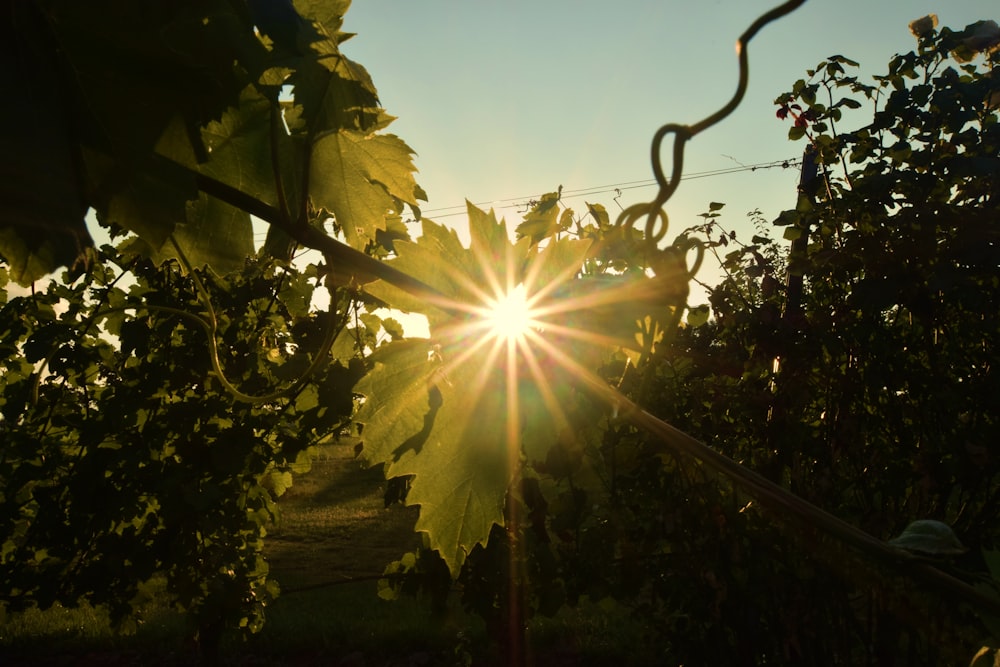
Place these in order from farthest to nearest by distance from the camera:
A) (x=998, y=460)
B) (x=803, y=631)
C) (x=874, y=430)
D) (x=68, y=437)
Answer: (x=68, y=437)
(x=874, y=430)
(x=803, y=631)
(x=998, y=460)

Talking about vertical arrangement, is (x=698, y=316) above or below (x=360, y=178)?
below

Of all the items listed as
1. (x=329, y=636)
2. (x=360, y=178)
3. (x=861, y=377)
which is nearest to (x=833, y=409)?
(x=861, y=377)

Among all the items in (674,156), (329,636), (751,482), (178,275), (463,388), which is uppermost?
(178,275)

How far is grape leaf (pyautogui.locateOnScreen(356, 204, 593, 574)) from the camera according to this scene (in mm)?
852

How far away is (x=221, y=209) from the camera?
105 centimetres

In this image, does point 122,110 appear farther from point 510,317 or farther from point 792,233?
point 792,233

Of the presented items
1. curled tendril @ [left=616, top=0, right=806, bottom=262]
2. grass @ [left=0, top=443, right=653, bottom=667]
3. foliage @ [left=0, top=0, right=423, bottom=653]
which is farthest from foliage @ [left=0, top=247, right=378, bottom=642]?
curled tendril @ [left=616, top=0, right=806, bottom=262]

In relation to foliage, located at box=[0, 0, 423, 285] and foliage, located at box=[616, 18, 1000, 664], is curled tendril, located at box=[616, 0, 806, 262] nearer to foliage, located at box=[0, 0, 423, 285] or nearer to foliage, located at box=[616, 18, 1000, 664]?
foliage, located at box=[0, 0, 423, 285]

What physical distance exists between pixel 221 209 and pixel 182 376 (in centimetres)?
377

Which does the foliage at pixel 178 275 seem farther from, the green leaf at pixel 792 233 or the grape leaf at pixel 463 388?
the green leaf at pixel 792 233

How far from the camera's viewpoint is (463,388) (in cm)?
87

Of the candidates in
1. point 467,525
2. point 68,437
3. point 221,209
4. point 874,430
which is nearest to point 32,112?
point 221,209

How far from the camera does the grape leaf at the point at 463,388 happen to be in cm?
85

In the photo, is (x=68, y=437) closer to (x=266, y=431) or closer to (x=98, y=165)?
(x=266, y=431)
